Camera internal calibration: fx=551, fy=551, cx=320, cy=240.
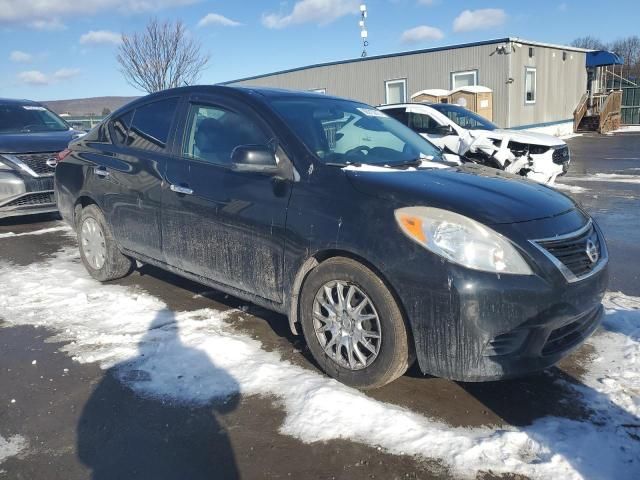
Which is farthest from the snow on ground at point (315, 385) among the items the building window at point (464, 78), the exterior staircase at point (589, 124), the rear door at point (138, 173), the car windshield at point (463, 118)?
the exterior staircase at point (589, 124)

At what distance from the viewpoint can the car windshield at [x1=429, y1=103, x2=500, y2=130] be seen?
11.0 metres

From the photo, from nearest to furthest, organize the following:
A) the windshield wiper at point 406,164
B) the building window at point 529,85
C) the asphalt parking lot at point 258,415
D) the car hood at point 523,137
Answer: the asphalt parking lot at point 258,415, the windshield wiper at point 406,164, the car hood at point 523,137, the building window at point 529,85

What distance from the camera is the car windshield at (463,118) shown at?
36.2 ft

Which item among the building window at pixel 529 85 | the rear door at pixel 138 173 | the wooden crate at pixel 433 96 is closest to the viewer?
the rear door at pixel 138 173

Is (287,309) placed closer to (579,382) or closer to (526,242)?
(526,242)

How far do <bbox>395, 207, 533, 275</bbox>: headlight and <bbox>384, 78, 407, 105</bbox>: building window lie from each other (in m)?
22.6

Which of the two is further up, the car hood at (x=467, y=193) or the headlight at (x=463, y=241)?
the car hood at (x=467, y=193)

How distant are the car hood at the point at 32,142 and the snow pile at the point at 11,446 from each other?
580 cm

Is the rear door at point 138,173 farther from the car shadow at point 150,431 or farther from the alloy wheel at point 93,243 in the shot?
the car shadow at point 150,431

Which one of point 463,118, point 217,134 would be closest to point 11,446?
point 217,134

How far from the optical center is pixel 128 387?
10.9ft

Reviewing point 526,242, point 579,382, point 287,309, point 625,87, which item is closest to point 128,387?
point 287,309

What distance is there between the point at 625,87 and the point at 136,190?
121 ft

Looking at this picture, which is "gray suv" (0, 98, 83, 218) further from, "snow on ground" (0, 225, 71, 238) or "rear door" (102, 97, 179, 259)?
"rear door" (102, 97, 179, 259)
